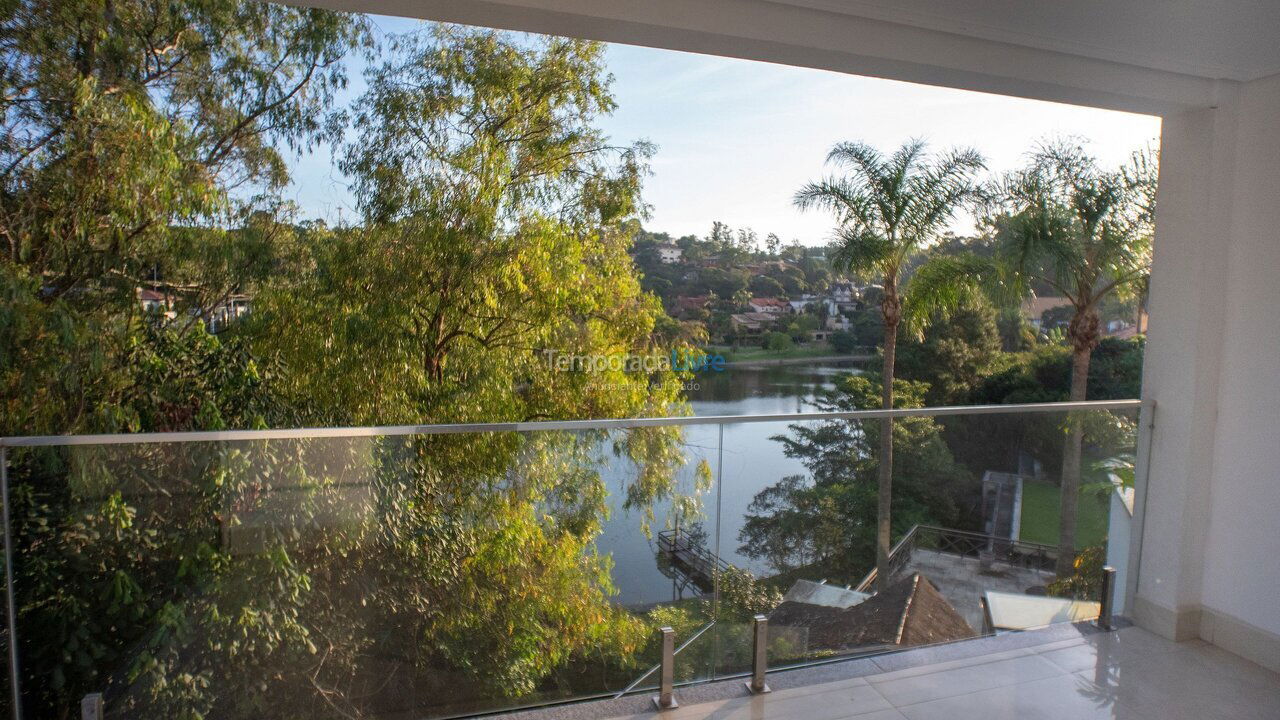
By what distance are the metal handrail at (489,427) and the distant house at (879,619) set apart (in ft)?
2.32

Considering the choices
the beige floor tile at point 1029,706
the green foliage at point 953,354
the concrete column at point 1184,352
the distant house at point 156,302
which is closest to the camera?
the beige floor tile at point 1029,706

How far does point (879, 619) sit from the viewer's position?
9.45ft

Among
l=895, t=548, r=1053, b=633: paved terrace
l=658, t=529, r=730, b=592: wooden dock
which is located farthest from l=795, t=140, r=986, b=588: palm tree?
l=658, t=529, r=730, b=592: wooden dock

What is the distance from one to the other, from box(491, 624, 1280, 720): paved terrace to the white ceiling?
2334 mm

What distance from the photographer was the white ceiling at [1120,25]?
2291mm

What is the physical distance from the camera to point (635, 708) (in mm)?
2492

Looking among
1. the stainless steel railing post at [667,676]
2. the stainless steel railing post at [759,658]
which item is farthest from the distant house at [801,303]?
the stainless steel railing post at [667,676]

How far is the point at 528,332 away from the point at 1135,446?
6947 mm

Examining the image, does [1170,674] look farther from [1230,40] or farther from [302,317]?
[302,317]

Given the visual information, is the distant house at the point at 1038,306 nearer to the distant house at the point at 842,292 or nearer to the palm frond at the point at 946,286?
the palm frond at the point at 946,286

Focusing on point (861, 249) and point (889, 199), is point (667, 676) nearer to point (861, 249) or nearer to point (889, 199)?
point (861, 249)

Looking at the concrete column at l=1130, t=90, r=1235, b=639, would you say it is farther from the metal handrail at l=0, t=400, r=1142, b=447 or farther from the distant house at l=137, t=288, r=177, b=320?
Result: the distant house at l=137, t=288, r=177, b=320

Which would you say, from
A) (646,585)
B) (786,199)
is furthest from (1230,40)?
(786,199)

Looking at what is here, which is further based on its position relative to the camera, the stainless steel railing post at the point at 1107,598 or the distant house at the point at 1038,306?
the distant house at the point at 1038,306
